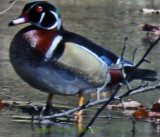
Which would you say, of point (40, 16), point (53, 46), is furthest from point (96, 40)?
point (53, 46)

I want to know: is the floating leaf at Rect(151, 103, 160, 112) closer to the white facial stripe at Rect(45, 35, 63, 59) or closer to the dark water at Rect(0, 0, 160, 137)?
the dark water at Rect(0, 0, 160, 137)

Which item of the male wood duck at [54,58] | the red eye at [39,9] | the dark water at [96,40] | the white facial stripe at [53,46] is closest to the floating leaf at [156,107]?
the dark water at [96,40]

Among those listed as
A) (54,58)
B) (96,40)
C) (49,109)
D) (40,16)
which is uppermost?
(40,16)

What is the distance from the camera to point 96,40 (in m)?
8.83

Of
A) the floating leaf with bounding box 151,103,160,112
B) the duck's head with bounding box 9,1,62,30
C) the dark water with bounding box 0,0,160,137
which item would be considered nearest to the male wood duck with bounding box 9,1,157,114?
the duck's head with bounding box 9,1,62,30

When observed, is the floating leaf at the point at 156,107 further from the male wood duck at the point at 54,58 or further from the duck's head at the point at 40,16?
the duck's head at the point at 40,16

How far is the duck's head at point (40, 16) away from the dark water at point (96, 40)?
68 cm

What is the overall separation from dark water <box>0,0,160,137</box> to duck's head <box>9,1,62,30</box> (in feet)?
2.24

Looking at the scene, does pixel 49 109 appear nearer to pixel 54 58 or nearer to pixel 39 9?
pixel 54 58

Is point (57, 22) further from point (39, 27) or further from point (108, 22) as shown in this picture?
point (108, 22)

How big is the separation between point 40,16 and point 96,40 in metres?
3.38

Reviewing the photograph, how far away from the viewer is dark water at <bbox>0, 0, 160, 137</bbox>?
4699 mm

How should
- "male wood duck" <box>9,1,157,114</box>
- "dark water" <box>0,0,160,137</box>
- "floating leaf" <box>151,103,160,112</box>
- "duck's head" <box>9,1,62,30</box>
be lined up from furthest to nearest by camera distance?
1. "duck's head" <box>9,1,62,30</box>
2. "floating leaf" <box>151,103,160,112</box>
3. "male wood duck" <box>9,1,157,114</box>
4. "dark water" <box>0,0,160,137</box>

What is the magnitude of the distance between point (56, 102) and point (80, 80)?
0.45m
